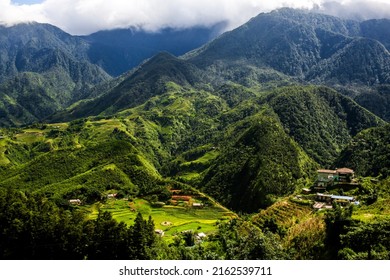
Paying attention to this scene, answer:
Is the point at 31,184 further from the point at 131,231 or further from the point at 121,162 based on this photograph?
the point at 131,231

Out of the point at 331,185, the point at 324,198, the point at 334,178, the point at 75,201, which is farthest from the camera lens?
the point at 75,201

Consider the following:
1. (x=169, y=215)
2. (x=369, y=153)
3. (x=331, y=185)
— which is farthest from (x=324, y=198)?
(x=369, y=153)

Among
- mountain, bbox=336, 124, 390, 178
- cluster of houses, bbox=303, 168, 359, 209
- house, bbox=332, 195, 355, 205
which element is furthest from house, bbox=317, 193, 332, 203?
mountain, bbox=336, 124, 390, 178

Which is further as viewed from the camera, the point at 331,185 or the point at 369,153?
the point at 369,153

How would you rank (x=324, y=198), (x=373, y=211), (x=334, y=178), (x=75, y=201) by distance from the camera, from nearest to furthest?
(x=373, y=211)
(x=324, y=198)
(x=334, y=178)
(x=75, y=201)

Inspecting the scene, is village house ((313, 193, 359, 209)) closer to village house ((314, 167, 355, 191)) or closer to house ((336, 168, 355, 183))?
village house ((314, 167, 355, 191))

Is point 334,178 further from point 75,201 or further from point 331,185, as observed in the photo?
point 75,201

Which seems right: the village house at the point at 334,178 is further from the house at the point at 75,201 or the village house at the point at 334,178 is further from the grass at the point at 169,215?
the house at the point at 75,201

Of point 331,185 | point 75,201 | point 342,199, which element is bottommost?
point 75,201
